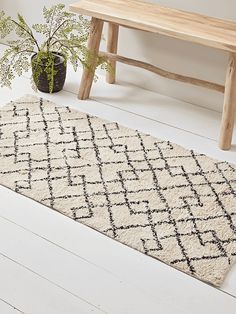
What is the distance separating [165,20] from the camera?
2432 mm

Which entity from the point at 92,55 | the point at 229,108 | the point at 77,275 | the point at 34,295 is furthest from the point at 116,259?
the point at 92,55

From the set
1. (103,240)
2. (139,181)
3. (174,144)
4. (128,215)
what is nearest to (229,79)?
(174,144)

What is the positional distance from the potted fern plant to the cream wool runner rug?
18 centimetres

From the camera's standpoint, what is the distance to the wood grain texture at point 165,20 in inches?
90.0

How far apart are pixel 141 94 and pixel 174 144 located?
540 millimetres

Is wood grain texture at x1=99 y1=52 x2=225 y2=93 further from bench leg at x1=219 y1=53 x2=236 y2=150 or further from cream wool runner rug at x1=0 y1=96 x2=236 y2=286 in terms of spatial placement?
cream wool runner rug at x1=0 y1=96 x2=236 y2=286

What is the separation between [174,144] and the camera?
8.23 ft

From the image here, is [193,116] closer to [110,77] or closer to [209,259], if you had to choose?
[110,77]

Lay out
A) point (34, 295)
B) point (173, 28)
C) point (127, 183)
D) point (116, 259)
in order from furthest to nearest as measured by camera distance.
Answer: point (173, 28) → point (127, 183) → point (116, 259) → point (34, 295)

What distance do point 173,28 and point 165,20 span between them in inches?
4.1

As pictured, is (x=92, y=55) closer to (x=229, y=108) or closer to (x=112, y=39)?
(x=112, y=39)

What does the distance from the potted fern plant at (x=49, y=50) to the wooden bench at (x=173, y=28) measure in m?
0.10

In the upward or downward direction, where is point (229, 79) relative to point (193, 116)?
upward

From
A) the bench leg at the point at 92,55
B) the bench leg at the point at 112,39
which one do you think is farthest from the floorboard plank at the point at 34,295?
the bench leg at the point at 112,39
